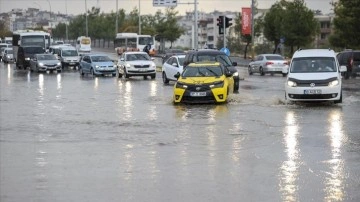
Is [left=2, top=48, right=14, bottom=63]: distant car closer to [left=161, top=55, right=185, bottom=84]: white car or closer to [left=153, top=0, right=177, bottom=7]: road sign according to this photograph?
[left=153, top=0, right=177, bottom=7]: road sign

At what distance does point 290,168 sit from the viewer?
36.5 ft

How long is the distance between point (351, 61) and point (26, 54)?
29.7m

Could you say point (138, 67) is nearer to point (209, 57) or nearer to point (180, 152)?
point (209, 57)

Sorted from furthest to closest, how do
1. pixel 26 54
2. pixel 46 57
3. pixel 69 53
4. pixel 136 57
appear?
pixel 69 53 → pixel 26 54 → pixel 46 57 → pixel 136 57

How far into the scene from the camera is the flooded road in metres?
9.42

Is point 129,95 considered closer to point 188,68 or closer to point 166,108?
point 188,68

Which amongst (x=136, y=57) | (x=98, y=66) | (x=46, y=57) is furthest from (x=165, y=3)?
(x=136, y=57)

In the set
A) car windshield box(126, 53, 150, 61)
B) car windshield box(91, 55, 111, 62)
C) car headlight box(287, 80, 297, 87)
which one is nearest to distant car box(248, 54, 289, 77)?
car windshield box(126, 53, 150, 61)

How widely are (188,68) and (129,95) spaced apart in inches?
164

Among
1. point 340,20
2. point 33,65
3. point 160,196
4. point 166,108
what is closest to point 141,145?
point 160,196

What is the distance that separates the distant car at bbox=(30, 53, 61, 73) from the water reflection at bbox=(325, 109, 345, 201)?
37.1 meters

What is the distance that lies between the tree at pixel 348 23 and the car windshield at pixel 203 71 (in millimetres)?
34967

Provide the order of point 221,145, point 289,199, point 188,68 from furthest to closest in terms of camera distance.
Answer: point 188,68
point 221,145
point 289,199

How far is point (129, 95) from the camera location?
2892cm
